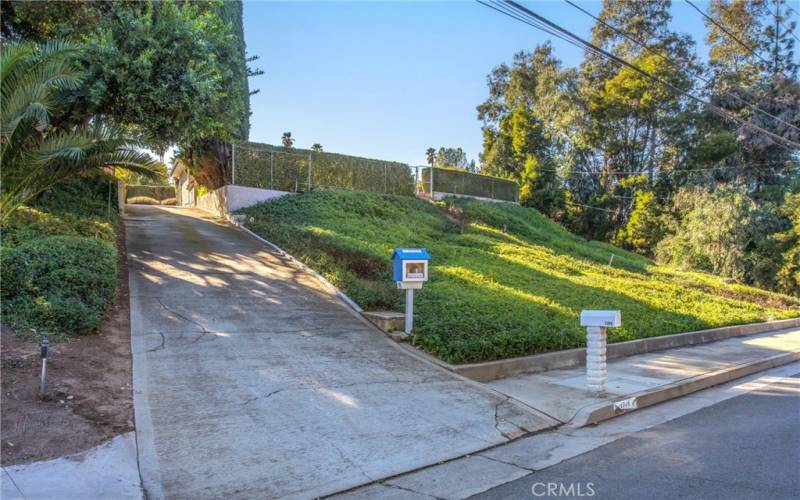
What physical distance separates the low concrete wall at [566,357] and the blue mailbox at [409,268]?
1073 millimetres

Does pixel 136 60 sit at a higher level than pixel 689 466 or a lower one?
higher

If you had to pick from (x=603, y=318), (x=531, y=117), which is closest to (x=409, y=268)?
(x=603, y=318)

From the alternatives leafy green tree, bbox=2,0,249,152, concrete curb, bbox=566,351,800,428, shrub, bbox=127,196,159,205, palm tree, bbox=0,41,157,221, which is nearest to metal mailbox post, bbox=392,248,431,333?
concrete curb, bbox=566,351,800,428

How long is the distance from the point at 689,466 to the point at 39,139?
1112 cm

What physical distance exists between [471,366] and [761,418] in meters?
3.70

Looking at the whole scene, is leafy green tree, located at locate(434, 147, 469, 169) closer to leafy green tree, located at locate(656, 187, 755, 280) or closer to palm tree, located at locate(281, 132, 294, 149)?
palm tree, located at locate(281, 132, 294, 149)

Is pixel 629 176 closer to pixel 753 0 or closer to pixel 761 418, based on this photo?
pixel 753 0

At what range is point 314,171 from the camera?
79.9 ft

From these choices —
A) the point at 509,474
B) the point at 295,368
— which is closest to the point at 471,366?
the point at 295,368

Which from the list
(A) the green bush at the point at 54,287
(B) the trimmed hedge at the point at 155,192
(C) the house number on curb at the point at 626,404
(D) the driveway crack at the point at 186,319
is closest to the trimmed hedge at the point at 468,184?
(D) the driveway crack at the point at 186,319

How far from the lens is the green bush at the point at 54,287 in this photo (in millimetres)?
7121

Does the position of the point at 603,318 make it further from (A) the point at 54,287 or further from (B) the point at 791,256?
(B) the point at 791,256

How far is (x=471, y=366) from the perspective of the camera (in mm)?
8102

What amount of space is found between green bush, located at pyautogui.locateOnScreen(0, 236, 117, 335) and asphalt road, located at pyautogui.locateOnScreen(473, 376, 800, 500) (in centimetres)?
589
